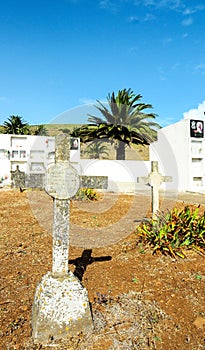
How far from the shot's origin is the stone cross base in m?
2.17

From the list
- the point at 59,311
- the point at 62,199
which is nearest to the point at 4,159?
the point at 62,199

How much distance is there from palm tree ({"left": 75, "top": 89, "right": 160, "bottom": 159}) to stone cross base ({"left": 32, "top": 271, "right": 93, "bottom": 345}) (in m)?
18.4

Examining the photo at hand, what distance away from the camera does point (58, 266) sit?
95.4 inches

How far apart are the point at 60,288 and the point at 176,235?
2.40 metres

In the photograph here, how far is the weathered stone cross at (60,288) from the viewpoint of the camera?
86.3 inches

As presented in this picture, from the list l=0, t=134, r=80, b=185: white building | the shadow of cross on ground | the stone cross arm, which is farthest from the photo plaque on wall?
the stone cross arm

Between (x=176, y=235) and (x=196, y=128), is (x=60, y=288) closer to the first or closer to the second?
(x=176, y=235)

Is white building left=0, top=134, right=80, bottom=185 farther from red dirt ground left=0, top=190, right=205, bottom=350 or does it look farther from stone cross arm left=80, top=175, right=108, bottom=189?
stone cross arm left=80, top=175, right=108, bottom=189

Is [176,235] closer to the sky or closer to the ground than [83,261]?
closer to the sky

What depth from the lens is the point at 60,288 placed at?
2.32 metres

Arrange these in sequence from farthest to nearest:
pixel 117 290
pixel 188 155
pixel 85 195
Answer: pixel 188 155 < pixel 85 195 < pixel 117 290

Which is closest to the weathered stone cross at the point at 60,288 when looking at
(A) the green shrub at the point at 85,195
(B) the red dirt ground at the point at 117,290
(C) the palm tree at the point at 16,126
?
(B) the red dirt ground at the point at 117,290

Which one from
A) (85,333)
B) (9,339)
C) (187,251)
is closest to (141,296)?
(85,333)

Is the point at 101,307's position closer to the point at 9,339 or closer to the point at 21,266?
the point at 9,339
